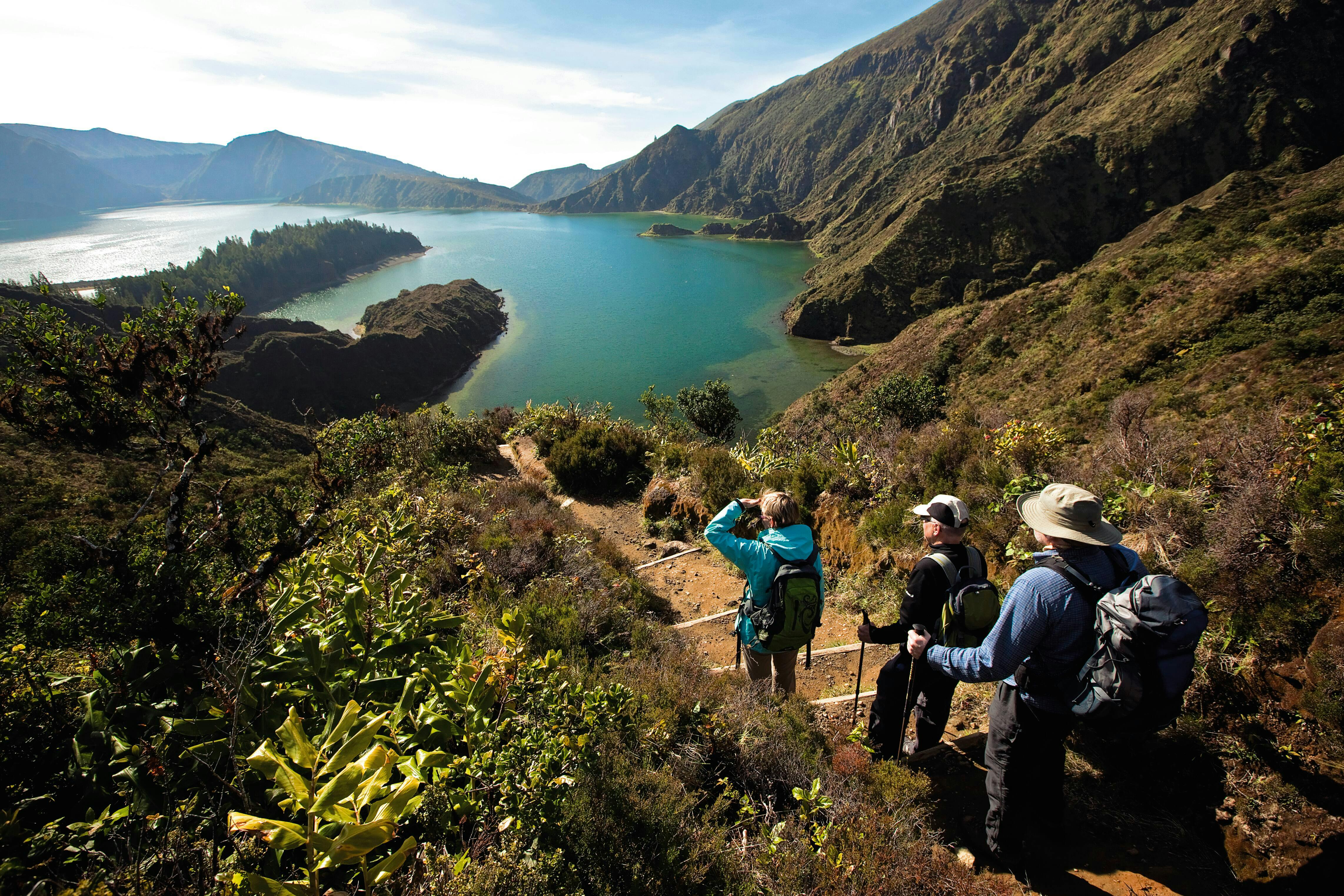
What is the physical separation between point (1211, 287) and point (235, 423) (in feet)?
163

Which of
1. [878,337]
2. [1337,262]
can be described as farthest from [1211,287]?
[878,337]

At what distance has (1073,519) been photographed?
236cm

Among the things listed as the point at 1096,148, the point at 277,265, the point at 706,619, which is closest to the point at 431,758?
the point at 706,619

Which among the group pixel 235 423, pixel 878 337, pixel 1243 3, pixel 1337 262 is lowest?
pixel 235 423

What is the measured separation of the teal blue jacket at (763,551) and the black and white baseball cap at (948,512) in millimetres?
663

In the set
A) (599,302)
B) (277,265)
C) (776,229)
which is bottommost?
(599,302)

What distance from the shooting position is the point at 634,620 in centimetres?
469


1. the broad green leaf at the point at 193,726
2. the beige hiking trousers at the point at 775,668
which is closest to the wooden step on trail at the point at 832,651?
the beige hiking trousers at the point at 775,668

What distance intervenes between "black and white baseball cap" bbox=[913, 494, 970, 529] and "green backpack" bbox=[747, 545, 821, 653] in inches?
27.3

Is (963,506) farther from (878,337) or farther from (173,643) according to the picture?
(878,337)

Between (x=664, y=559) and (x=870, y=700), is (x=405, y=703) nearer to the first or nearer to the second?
(x=870, y=700)

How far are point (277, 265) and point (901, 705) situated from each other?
123356 mm

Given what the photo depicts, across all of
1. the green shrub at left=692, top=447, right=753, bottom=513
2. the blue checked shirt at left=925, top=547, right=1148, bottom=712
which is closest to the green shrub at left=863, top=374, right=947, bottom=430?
the green shrub at left=692, top=447, right=753, bottom=513

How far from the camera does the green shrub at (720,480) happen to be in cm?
815
